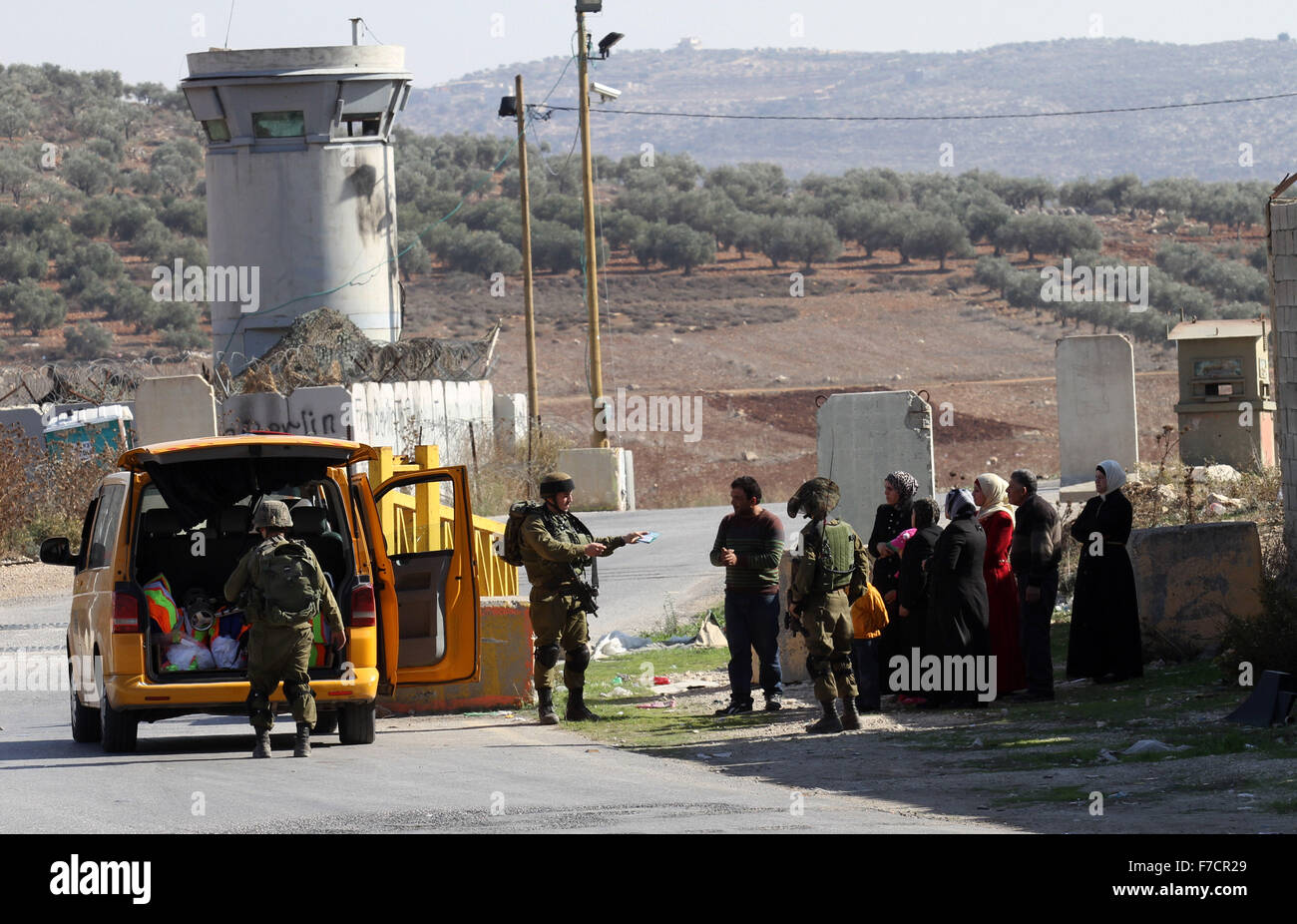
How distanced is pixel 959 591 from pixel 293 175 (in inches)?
1178

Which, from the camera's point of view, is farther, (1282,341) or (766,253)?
(766,253)

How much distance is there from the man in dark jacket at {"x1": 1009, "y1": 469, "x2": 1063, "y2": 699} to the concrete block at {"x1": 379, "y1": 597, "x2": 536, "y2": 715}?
3.51 metres

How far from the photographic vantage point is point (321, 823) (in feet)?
27.5

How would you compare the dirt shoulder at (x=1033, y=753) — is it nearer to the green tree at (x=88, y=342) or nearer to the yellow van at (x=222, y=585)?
the yellow van at (x=222, y=585)

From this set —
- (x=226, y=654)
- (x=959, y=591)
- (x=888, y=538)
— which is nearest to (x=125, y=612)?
(x=226, y=654)

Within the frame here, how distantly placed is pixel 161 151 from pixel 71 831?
96.7 metres

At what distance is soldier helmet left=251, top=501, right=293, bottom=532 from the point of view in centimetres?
1069

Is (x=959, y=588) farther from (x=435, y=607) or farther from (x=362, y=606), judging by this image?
(x=362, y=606)

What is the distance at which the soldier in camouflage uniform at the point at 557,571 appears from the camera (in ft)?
40.1

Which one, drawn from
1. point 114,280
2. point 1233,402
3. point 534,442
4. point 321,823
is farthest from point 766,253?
point 321,823

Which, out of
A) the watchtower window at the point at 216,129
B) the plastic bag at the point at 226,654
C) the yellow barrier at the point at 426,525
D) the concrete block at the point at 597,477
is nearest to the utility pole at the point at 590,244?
the concrete block at the point at 597,477

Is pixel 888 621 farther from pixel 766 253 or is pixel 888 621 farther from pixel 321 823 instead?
pixel 766 253

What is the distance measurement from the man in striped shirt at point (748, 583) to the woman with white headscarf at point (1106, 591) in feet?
7.06
